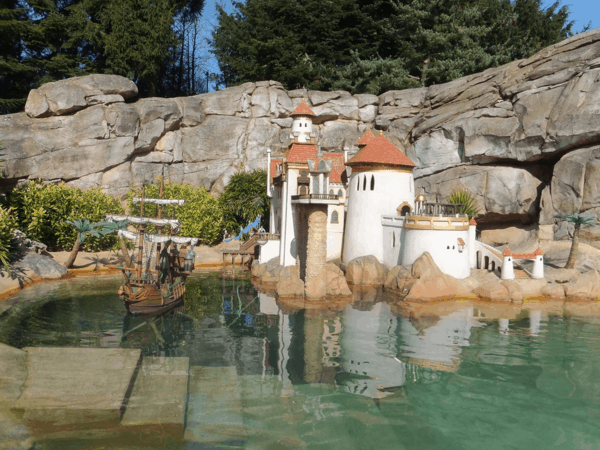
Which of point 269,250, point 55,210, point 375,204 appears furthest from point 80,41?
point 375,204

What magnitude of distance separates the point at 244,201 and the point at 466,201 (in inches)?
711

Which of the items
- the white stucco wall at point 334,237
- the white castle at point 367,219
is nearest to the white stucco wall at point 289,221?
the white castle at point 367,219

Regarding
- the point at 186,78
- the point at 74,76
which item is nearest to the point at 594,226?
the point at 74,76

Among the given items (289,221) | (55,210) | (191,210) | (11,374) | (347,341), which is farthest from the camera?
(191,210)

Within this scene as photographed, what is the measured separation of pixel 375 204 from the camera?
35.4 m

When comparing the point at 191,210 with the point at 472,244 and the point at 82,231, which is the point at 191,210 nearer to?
the point at 82,231

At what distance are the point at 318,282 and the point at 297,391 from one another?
496 inches

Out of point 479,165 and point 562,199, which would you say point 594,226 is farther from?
point 479,165

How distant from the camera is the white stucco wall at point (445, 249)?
3117 cm

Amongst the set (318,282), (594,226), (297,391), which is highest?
(594,226)

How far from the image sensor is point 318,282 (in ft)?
97.9

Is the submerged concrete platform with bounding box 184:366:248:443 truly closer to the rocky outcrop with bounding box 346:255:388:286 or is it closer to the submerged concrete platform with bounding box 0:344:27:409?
the submerged concrete platform with bounding box 0:344:27:409

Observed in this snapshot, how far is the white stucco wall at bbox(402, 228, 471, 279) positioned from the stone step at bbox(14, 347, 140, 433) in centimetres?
1863

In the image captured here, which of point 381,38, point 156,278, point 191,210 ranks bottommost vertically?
point 156,278
